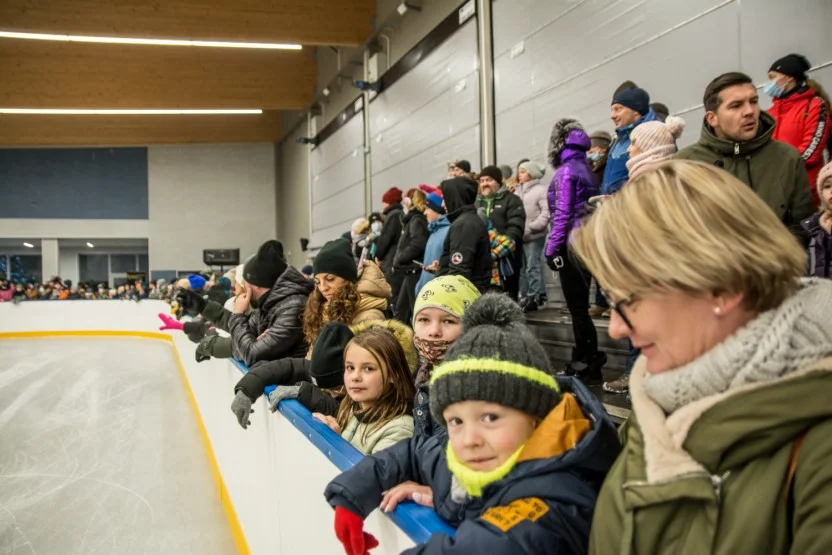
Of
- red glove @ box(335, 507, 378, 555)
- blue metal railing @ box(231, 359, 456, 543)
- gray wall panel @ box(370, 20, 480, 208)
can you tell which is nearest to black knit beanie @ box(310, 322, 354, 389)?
blue metal railing @ box(231, 359, 456, 543)

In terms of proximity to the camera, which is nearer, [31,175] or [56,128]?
[56,128]

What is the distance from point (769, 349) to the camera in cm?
53

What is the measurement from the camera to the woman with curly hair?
2.29 metres

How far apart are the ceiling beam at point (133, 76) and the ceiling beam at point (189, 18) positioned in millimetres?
2560

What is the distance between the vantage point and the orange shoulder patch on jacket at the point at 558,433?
0.80 m

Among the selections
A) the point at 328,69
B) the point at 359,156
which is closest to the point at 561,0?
the point at 359,156

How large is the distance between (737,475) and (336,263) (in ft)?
6.14

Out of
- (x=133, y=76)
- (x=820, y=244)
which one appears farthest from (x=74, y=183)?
(x=820, y=244)

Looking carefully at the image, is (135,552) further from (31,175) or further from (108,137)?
(31,175)

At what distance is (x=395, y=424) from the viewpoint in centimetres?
154

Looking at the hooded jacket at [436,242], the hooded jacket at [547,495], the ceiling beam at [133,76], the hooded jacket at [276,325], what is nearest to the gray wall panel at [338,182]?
the ceiling beam at [133,76]

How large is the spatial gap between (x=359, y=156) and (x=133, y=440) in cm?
701

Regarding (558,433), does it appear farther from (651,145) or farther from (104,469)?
(104,469)

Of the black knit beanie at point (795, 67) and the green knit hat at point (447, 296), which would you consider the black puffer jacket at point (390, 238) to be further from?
the green knit hat at point (447, 296)
